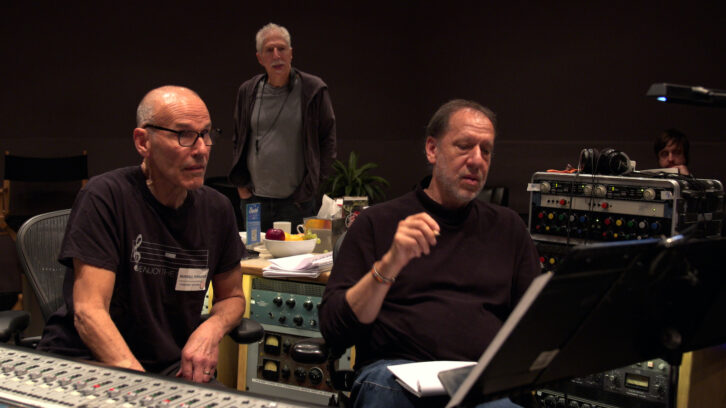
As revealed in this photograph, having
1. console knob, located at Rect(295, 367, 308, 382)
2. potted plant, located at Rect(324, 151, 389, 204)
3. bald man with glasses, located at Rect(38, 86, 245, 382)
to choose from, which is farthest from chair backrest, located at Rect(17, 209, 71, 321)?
potted plant, located at Rect(324, 151, 389, 204)

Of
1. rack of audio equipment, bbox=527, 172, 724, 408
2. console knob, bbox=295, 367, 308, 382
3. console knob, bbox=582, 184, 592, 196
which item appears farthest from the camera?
console knob, bbox=295, 367, 308, 382

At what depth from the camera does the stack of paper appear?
259 cm

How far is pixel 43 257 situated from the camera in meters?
2.14

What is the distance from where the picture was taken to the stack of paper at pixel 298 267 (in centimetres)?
259

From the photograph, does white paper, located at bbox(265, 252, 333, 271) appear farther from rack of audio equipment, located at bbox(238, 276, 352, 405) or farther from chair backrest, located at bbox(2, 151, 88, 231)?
chair backrest, located at bbox(2, 151, 88, 231)

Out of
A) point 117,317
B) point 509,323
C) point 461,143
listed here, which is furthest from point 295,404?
point 461,143

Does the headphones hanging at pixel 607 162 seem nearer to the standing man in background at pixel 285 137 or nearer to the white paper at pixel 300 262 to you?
the white paper at pixel 300 262

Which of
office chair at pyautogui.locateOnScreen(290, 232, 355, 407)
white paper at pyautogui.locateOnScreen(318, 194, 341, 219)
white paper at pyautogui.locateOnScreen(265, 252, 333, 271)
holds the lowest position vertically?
office chair at pyautogui.locateOnScreen(290, 232, 355, 407)

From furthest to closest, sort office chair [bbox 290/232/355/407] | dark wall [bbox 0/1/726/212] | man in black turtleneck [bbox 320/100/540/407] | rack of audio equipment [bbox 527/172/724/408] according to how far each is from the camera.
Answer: dark wall [bbox 0/1/726/212], rack of audio equipment [bbox 527/172/724/408], office chair [bbox 290/232/355/407], man in black turtleneck [bbox 320/100/540/407]

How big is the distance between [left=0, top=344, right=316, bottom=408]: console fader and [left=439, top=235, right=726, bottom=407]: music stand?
1.27 feet

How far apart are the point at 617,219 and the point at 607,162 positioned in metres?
0.25

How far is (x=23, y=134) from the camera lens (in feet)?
21.7

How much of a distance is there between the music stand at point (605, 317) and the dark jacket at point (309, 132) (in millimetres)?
2686

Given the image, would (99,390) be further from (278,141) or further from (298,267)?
(278,141)
